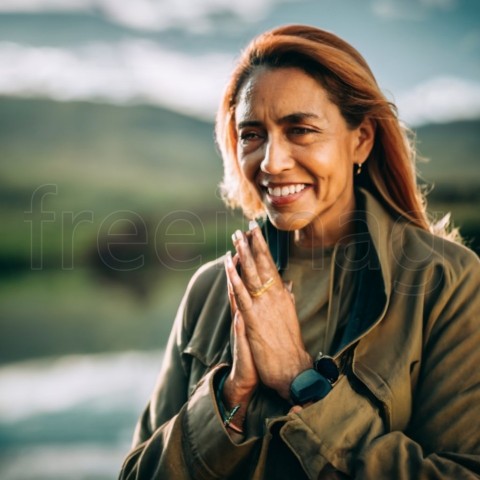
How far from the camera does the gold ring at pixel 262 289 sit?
201cm

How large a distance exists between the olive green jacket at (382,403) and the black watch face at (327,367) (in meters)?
0.03

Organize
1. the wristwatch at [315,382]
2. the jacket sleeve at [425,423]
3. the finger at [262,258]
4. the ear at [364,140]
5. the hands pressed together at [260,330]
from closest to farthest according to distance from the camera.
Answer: the jacket sleeve at [425,423]
the wristwatch at [315,382]
the hands pressed together at [260,330]
the finger at [262,258]
the ear at [364,140]

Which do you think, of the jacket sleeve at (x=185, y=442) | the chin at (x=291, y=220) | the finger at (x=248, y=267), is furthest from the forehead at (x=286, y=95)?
the jacket sleeve at (x=185, y=442)

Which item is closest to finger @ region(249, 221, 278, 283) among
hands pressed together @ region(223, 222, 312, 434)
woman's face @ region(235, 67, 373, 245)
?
hands pressed together @ region(223, 222, 312, 434)

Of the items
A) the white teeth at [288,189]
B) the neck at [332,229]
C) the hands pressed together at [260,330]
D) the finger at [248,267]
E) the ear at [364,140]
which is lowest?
the hands pressed together at [260,330]

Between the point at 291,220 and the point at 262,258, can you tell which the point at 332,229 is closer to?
the point at 291,220

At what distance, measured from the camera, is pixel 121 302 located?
7.57m

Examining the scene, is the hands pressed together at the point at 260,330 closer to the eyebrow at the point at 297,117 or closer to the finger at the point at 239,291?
the finger at the point at 239,291

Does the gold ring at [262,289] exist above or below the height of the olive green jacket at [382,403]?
above

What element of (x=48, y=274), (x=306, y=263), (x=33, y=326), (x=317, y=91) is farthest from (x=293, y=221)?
(x=48, y=274)

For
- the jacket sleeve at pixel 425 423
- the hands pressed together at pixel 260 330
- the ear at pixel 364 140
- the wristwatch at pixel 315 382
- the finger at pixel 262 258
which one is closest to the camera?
the jacket sleeve at pixel 425 423

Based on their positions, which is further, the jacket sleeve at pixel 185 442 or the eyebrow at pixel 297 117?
the eyebrow at pixel 297 117

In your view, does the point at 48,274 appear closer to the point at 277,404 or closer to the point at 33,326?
the point at 33,326

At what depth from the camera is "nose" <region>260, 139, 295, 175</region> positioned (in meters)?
2.00
